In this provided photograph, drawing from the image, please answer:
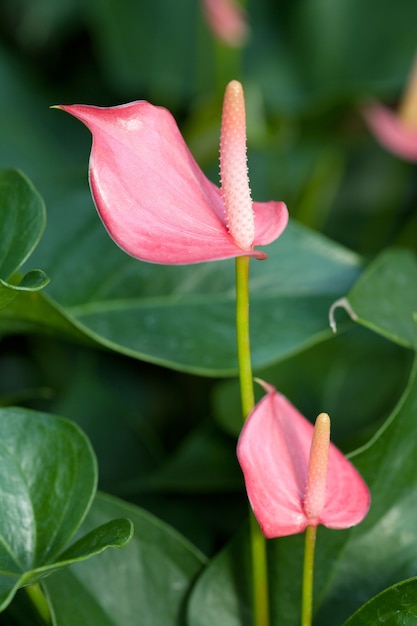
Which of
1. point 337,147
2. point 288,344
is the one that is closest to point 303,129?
point 337,147

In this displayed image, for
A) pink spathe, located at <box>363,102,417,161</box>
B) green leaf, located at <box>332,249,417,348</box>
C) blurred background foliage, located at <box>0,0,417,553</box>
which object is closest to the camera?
green leaf, located at <box>332,249,417,348</box>

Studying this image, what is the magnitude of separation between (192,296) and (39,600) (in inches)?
10.1

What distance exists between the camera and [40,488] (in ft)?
1.34

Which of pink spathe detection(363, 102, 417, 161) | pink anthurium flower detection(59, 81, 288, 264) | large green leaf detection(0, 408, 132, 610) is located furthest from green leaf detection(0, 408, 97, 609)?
pink spathe detection(363, 102, 417, 161)

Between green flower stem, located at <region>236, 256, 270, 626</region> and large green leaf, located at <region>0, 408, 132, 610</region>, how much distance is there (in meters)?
0.07

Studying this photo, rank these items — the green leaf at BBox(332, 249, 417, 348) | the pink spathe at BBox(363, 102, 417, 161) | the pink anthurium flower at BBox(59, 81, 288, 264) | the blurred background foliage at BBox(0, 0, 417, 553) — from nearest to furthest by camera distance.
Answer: the pink anthurium flower at BBox(59, 81, 288, 264) → the green leaf at BBox(332, 249, 417, 348) → the blurred background foliage at BBox(0, 0, 417, 553) → the pink spathe at BBox(363, 102, 417, 161)

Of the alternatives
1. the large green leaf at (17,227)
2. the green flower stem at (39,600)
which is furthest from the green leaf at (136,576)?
the large green leaf at (17,227)

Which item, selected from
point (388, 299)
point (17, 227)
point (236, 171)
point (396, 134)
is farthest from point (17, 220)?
point (396, 134)

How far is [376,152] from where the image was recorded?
48.6 inches

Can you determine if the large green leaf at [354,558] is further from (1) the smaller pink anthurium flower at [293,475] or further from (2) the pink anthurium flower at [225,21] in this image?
(2) the pink anthurium flower at [225,21]

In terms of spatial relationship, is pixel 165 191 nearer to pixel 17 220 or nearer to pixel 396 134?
pixel 17 220

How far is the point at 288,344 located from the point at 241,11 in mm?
488

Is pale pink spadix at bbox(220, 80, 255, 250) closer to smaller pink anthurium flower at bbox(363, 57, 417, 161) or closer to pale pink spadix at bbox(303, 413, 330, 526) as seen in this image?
pale pink spadix at bbox(303, 413, 330, 526)

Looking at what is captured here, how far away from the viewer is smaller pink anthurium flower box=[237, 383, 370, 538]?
0.37m
